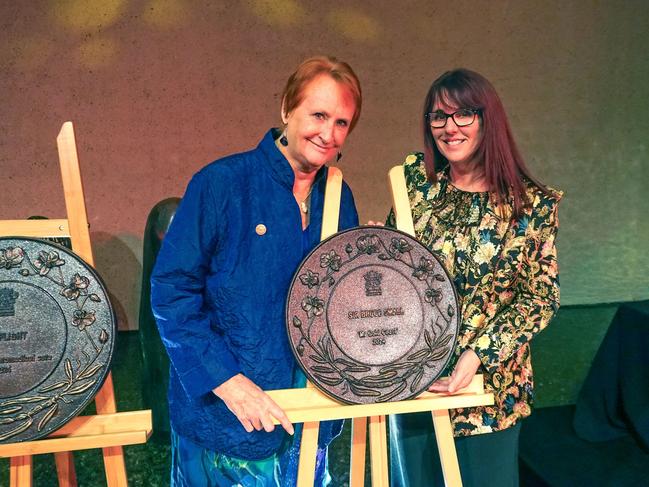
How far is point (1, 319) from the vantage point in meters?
1.22

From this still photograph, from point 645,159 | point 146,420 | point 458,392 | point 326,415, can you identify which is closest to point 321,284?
point 326,415

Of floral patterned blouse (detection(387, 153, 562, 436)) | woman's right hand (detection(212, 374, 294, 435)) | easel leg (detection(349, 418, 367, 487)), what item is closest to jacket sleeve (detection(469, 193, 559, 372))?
floral patterned blouse (detection(387, 153, 562, 436))

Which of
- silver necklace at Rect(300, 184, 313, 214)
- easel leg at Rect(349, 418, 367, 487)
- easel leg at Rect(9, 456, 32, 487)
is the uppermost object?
silver necklace at Rect(300, 184, 313, 214)

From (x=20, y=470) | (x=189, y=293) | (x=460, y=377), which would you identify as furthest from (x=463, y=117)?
(x=20, y=470)

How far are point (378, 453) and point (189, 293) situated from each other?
640 millimetres

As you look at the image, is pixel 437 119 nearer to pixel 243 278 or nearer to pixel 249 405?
pixel 243 278

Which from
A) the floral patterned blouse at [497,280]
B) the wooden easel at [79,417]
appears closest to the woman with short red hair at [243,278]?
the wooden easel at [79,417]

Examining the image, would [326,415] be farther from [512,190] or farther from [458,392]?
[512,190]

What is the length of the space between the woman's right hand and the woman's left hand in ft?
1.19

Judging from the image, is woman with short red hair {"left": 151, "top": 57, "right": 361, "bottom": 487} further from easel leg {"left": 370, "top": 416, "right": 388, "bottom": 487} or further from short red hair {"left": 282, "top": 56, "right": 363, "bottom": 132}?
easel leg {"left": 370, "top": 416, "right": 388, "bottom": 487}

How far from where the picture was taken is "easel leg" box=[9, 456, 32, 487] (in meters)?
1.34

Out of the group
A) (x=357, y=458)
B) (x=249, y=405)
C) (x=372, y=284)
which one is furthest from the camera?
(x=357, y=458)

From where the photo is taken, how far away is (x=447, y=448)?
1.43 metres

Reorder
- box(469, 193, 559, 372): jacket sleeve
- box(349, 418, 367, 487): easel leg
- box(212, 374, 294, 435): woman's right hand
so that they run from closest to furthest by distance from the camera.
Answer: box(212, 374, 294, 435): woman's right hand
box(469, 193, 559, 372): jacket sleeve
box(349, 418, 367, 487): easel leg
